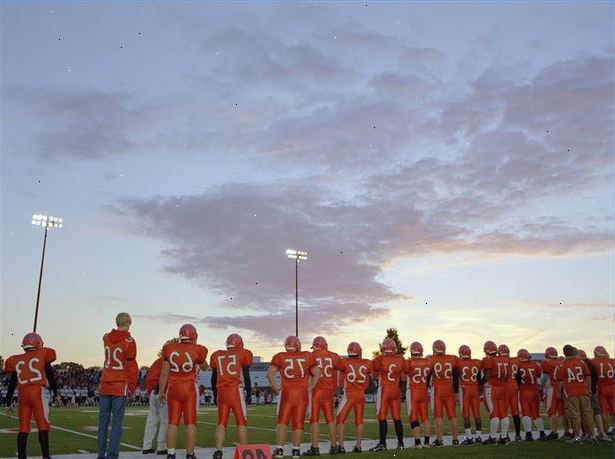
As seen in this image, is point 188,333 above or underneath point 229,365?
above

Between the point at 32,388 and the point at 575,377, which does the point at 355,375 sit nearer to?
the point at 575,377

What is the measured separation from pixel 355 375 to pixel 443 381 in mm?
2368

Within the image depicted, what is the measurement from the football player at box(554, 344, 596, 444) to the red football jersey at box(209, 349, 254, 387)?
839 centimetres

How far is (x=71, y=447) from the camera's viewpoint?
1441 centimetres

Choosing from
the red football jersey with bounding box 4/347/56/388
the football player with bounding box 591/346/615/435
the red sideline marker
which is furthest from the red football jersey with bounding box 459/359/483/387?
the red football jersey with bounding box 4/347/56/388

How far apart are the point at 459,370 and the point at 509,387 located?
1.66m

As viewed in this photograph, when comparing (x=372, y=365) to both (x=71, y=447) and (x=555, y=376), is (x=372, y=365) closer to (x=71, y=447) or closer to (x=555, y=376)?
(x=555, y=376)

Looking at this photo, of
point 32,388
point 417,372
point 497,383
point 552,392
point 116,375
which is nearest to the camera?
point 116,375

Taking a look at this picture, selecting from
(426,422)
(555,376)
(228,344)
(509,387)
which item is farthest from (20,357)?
(555,376)

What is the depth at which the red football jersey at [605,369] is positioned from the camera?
16.6 m

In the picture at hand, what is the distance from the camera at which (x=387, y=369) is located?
14.1m

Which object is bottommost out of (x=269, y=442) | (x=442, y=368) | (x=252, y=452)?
(x=269, y=442)

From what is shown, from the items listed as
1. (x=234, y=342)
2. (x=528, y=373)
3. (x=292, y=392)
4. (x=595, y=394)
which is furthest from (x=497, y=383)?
(x=234, y=342)

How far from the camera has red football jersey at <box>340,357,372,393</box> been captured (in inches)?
547
